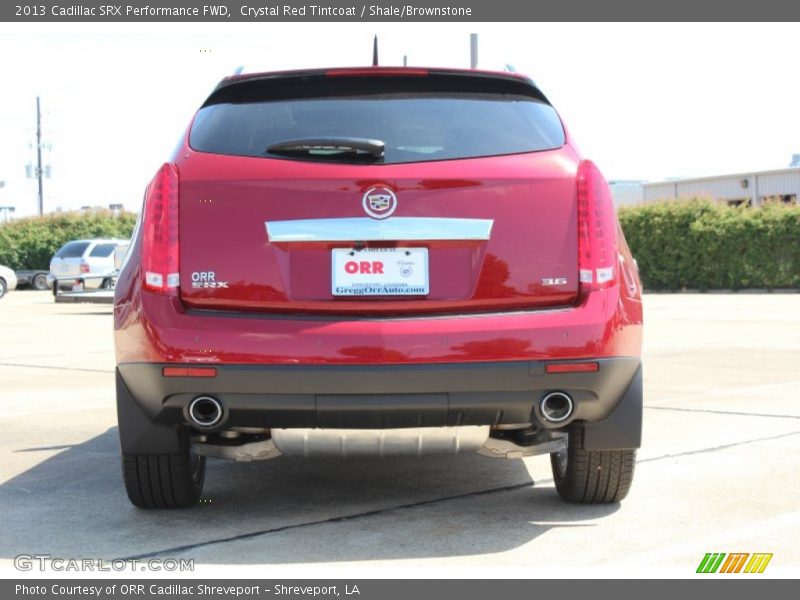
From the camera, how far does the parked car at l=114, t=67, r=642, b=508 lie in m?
4.25

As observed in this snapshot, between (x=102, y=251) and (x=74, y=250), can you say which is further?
(x=74, y=250)

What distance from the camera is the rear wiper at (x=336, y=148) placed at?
4430 mm

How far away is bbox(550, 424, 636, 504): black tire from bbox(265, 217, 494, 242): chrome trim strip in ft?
3.25

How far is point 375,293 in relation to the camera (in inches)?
169

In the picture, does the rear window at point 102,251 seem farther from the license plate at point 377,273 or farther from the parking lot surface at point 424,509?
the license plate at point 377,273

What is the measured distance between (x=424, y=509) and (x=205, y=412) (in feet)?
3.68

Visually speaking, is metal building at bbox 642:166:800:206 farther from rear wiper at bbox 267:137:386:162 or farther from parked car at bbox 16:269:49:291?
rear wiper at bbox 267:137:386:162

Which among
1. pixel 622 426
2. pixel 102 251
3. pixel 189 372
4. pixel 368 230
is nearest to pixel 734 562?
pixel 622 426

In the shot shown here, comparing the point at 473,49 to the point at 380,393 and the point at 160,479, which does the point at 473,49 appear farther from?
the point at 380,393

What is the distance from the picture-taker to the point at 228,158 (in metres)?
4.50

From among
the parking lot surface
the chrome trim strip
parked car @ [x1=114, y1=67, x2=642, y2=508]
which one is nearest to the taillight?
parked car @ [x1=114, y1=67, x2=642, y2=508]
